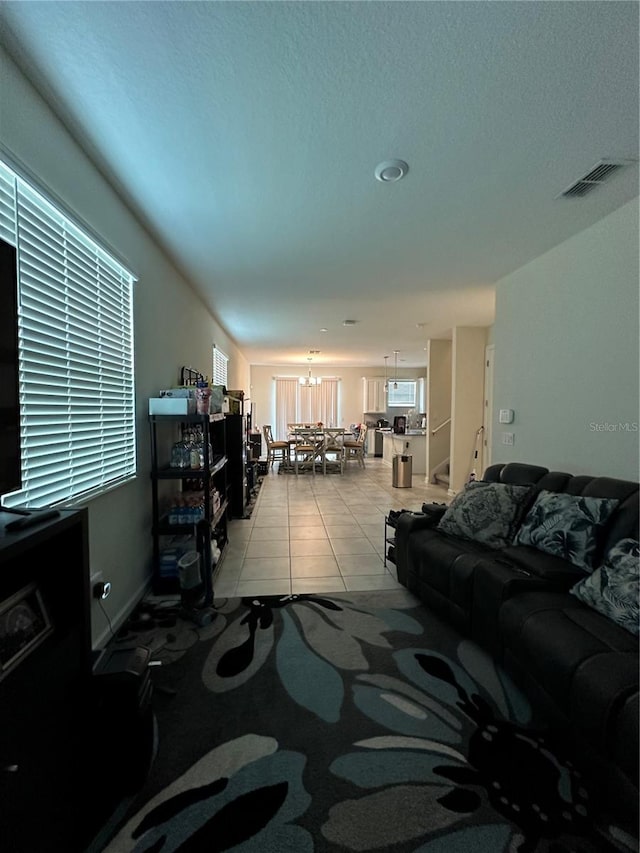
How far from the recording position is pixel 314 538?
377 centimetres

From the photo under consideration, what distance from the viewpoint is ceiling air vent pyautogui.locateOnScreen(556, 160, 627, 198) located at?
1.82 m

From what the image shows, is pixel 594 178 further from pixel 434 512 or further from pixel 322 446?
Answer: pixel 322 446

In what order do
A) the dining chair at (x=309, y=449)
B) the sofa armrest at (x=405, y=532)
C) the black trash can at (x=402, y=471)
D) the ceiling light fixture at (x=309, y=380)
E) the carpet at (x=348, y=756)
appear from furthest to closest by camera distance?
the ceiling light fixture at (x=309, y=380)
the dining chair at (x=309, y=449)
the black trash can at (x=402, y=471)
the sofa armrest at (x=405, y=532)
the carpet at (x=348, y=756)

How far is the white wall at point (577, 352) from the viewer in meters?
2.20

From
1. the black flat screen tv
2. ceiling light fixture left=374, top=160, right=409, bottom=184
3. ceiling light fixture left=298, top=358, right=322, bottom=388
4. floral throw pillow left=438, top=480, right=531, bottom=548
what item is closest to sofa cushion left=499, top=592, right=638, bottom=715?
floral throw pillow left=438, top=480, right=531, bottom=548

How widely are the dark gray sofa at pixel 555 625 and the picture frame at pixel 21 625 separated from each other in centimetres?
171

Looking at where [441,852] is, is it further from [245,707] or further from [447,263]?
[447,263]

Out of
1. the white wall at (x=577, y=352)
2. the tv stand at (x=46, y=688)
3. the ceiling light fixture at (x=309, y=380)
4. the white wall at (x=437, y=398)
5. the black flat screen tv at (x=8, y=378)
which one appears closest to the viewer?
the tv stand at (x=46, y=688)

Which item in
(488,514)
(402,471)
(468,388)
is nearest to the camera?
(488,514)

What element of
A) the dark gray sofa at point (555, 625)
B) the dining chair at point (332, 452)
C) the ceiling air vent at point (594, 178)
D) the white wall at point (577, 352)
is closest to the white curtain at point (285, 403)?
the dining chair at point (332, 452)

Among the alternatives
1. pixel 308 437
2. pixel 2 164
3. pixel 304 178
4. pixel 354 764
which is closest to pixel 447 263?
pixel 304 178

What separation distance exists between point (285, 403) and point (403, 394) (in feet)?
12.1

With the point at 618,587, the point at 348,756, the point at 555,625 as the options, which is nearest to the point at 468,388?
the point at 618,587

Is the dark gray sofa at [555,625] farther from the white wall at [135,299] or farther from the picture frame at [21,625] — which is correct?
the white wall at [135,299]
